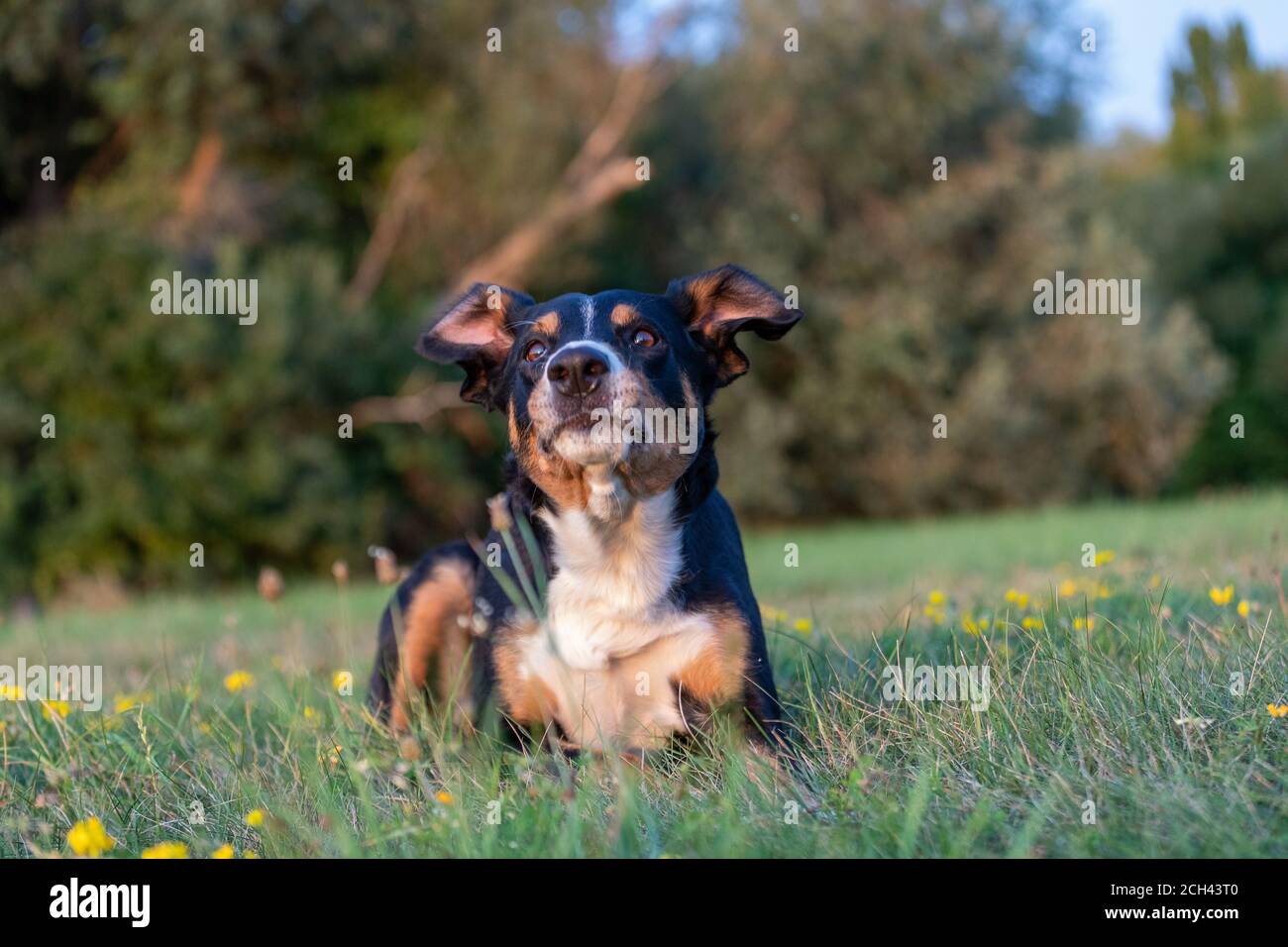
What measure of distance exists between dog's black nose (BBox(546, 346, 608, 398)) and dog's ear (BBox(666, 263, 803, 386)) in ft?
2.18

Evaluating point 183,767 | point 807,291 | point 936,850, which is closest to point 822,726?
point 936,850

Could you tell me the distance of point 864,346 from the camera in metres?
21.2

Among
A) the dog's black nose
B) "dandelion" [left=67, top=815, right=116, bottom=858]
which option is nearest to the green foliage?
the dog's black nose

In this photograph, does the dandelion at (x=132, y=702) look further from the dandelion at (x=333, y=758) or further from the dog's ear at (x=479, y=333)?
the dog's ear at (x=479, y=333)

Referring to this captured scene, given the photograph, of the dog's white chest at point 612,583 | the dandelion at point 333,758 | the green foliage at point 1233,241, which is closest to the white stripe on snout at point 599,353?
the dog's white chest at point 612,583

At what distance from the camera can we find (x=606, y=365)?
11.5 ft

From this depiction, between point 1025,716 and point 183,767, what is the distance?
2422 millimetres

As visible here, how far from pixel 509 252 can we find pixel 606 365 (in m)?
15.7

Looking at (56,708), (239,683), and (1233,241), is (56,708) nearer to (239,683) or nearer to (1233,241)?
(239,683)

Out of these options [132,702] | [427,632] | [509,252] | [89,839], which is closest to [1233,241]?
[509,252]

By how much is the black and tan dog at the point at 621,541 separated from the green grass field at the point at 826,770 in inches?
10.1

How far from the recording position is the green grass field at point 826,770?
100 inches

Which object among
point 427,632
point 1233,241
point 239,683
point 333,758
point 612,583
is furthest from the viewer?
point 1233,241

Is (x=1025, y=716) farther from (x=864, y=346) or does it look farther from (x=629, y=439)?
(x=864, y=346)
